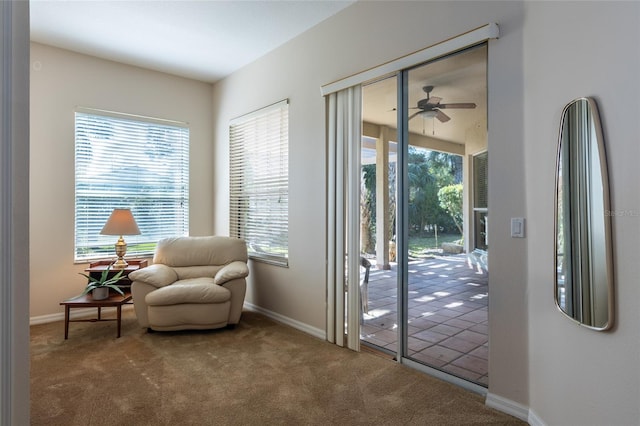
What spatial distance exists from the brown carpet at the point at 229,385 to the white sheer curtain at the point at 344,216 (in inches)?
9.3

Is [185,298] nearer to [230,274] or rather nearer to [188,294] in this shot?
[188,294]

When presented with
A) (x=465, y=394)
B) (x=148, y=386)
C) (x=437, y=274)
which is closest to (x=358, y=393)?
(x=465, y=394)

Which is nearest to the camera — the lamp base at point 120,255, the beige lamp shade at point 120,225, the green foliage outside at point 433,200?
the green foliage outside at point 433,200

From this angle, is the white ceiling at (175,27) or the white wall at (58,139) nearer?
the white ceiling at (175,27)

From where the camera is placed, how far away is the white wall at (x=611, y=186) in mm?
1363

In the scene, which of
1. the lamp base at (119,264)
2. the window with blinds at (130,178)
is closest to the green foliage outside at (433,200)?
the lamp base at (119,264)

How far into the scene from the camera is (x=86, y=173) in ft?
13.9

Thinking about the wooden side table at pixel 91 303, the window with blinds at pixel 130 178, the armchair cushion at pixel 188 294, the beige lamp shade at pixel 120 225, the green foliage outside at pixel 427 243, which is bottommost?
the wooden side table at pixel 91 303

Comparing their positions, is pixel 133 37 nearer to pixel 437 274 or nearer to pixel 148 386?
pixel 148 386

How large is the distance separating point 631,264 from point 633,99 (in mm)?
599

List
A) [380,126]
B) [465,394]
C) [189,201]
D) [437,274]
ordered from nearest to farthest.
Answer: [465,394], [437,274], [380,126], [189,201]

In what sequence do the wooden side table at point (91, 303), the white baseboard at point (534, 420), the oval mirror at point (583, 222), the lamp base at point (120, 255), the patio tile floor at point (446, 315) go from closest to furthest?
1. the oval mirror at point (583, 222)
2. the white baseboard at point (534, 420)
3. the patio tile floor at point (446, 315)
4. the wooden side table at point (91, 303)
5. the lamp base at point (120, 255)

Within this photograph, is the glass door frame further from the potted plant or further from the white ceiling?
the potted plant

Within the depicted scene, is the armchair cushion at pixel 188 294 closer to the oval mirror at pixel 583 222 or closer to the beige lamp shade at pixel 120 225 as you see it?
the beige lamp shade at pixel 120 225
